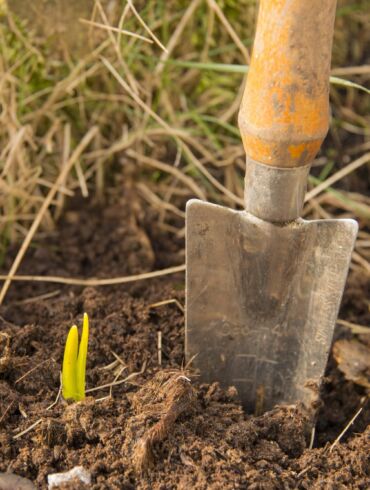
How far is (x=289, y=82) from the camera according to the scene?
3.77 ft

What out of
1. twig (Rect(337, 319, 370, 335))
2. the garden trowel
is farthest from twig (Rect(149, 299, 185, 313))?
twig (Rect(337, 319, 370, 335))

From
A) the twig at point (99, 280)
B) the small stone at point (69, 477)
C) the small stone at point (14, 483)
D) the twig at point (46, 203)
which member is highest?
the twig at point (46, 203)

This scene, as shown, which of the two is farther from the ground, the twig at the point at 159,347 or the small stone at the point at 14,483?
the twig at the point at 159,347

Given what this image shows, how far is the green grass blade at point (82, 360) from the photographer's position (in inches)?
46.0

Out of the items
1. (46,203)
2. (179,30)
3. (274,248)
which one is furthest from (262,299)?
(179,30)

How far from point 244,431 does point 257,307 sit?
235mm

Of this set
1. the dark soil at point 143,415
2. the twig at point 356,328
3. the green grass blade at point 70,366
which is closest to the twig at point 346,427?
the dark soil at point 143,415

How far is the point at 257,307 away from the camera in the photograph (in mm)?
1387

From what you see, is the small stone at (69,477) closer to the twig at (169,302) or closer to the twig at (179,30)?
the twig at (169,302)

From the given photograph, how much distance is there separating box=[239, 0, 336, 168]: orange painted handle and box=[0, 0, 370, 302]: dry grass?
0.47 meters

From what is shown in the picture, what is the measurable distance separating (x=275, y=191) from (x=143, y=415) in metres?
0.41

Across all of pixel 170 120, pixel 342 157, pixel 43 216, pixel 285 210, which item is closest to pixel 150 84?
→ pixel 170 120

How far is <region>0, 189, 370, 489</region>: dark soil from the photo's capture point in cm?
117

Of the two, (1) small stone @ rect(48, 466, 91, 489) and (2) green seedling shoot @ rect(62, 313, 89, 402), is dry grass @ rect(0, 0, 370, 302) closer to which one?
(2) green seedling shoot @ rect(62, 313, 89, 402)
